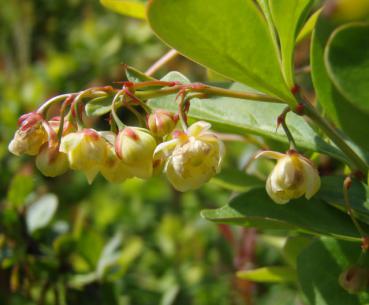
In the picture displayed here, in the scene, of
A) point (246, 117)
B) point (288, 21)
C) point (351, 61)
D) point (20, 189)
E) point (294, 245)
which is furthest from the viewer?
point (20, 189)

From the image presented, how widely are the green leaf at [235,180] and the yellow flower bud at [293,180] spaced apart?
299 millimetres

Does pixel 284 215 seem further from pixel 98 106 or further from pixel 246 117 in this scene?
pixel 98 106

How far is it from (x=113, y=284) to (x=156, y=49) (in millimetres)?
1746

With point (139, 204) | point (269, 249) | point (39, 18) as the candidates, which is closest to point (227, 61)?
point (269, 249)

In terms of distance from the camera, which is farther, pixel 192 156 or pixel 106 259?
pixel 106 259

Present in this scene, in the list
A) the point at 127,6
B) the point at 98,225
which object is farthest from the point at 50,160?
the point at 98,225

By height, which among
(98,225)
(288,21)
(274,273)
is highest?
(288,21)

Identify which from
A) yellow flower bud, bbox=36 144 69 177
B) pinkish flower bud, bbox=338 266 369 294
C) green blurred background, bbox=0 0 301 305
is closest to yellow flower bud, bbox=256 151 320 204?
pinkish flower bud, bbox=338 266 369 294

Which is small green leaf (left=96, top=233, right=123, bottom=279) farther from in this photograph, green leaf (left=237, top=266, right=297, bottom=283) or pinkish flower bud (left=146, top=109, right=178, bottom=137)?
pinkish flower bud (left=146, top=109, right=178, bottom=137)

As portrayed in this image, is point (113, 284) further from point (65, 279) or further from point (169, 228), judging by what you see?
point (169, 228)

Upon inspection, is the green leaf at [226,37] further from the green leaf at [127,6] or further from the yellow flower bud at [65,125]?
the green leaf at [127,6]

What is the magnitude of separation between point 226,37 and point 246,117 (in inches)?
6.6

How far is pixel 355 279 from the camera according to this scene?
762 millimetres

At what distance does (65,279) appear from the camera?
134cm
